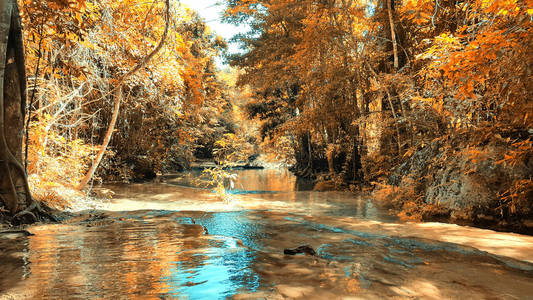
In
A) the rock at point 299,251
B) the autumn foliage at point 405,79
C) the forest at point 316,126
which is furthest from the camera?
the autumn foliage at point 405,79

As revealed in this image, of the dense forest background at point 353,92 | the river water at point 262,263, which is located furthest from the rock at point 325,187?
the river water at point 262,263

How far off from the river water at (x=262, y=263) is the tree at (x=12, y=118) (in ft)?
2.21

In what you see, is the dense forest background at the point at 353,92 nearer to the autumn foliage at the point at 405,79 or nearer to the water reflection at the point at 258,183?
the autumn foliage at the point at 405,79

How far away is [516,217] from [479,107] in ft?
6.85

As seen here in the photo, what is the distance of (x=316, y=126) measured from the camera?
1305 cm

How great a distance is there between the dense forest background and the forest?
0.04 meters

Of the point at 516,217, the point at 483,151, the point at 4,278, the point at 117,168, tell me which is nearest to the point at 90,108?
the point at 117,168

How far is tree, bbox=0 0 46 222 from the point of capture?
162 inches

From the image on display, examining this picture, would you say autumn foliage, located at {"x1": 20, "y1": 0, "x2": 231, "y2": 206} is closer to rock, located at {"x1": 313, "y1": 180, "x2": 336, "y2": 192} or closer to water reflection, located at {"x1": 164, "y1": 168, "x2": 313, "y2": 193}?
water reflection, located at {"x1": 164, "y1": 168, "x2": 313, "y2": 193}

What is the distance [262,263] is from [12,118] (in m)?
4.18

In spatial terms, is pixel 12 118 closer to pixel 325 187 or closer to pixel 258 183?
pixel 325 187

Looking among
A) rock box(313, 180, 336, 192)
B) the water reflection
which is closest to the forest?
rock box(313, 180, 336, 192)

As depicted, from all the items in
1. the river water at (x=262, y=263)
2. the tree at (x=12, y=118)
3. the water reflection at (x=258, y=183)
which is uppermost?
the tree at (x=12, y=118)

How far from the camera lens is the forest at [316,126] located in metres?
3.81
